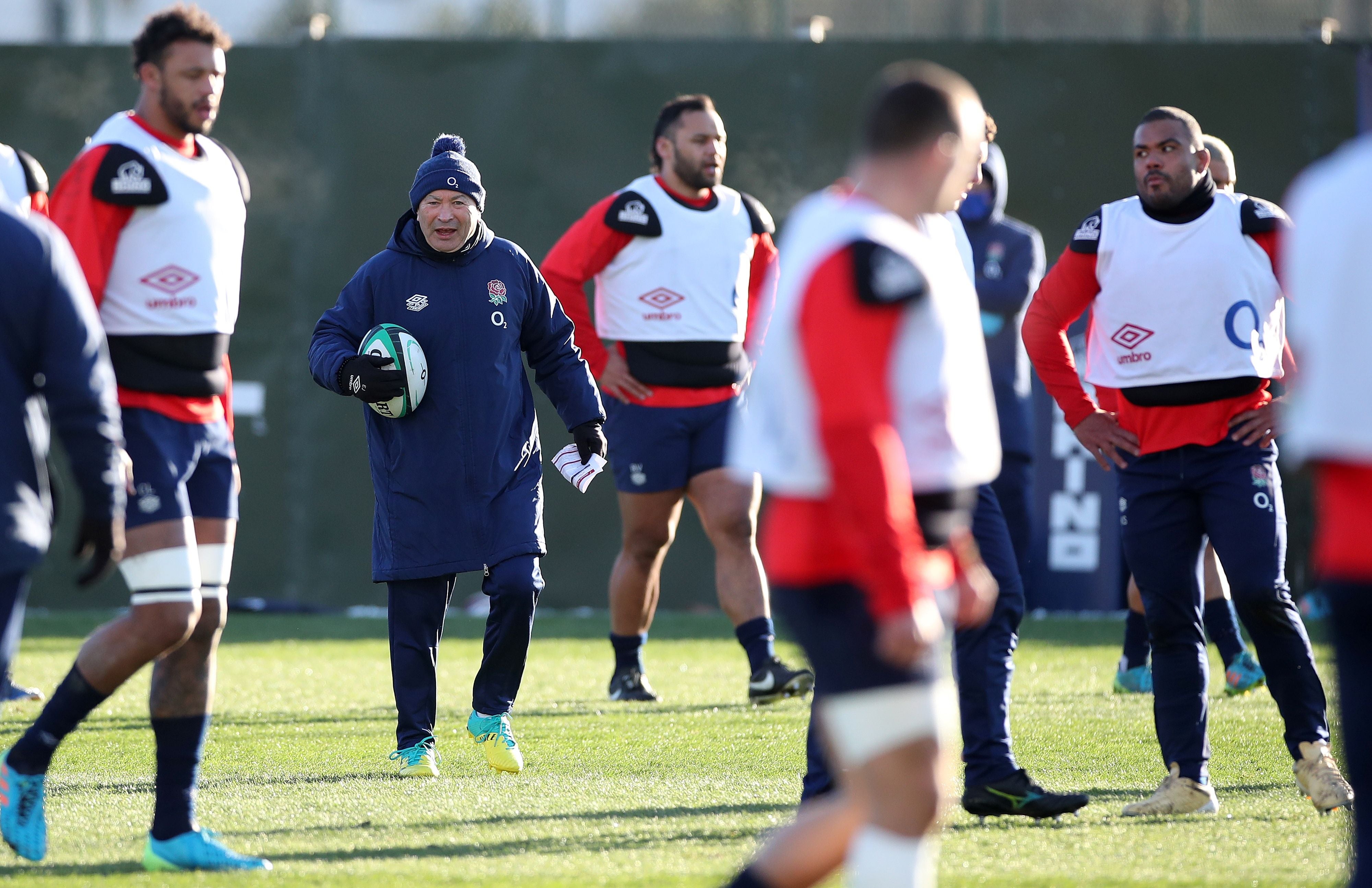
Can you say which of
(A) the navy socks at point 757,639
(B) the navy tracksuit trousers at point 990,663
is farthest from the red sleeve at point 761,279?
(B) the navy tracksuit trousers at point 990,663

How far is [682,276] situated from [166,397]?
156 inches

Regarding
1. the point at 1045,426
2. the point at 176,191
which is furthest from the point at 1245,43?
the point at 176,191

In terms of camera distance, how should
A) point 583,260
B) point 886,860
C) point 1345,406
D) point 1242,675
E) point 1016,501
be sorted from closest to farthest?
point 1345,406
point 886,860
point 1016,501
point 1242,675
point 583,260

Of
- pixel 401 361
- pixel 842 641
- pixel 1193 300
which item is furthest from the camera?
pixel 401 361

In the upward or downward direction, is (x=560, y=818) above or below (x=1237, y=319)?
below

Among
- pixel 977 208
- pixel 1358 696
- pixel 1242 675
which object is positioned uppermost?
pixel 977 208

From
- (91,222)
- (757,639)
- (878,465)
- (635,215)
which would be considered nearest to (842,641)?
(878,465)

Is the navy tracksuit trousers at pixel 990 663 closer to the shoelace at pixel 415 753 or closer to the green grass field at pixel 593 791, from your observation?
the green grass field at pixel 593 791

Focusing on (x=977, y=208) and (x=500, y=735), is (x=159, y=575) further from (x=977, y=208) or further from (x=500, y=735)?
(x=977, y=208)

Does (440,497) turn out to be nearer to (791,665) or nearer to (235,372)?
(791,665)

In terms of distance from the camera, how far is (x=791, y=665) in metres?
8.08

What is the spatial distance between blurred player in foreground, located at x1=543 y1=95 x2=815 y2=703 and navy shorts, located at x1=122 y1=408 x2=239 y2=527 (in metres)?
3.57

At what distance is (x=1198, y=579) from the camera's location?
557cm

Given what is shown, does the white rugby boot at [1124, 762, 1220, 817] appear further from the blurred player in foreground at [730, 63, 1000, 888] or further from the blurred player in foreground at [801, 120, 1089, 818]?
the blurred player in foreground at [730, 63, 1000, 888]
